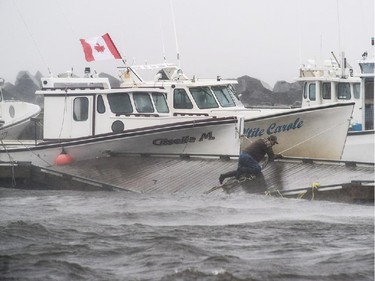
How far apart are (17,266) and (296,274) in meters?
3.43

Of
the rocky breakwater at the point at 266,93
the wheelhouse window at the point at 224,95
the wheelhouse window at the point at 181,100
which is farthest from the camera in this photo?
the rocky breakwater at the point at 266,93

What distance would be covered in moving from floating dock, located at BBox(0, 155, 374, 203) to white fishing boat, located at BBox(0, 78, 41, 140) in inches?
277

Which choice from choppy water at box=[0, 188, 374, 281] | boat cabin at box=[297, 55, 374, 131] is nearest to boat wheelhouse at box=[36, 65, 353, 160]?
boat cabin at box=[297, 55, 374, 131]

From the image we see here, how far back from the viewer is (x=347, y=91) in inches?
1112

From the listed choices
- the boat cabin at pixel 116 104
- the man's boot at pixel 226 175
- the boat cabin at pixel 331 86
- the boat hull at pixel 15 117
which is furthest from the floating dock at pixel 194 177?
the boat cabin at pixel 331 86

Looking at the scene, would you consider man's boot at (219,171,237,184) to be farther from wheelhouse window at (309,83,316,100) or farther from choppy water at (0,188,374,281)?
wheelhouse window at (309,83,316,100)

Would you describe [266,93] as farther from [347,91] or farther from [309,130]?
[309,130]

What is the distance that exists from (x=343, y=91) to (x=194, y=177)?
10.5 metres

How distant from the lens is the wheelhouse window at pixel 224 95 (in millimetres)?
23594

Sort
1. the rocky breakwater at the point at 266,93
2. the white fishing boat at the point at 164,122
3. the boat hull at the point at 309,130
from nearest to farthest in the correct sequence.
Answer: the white fishing boat at the point at 164,122, the boat hull at the point at 309,130, the rocky breakwater at the point at 266,93

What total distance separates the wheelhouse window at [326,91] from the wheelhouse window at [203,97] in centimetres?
638

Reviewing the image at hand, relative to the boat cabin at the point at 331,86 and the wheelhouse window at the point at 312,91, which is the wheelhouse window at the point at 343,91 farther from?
the wheelhouse window at the point at 312,91

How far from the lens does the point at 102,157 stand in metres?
21.8

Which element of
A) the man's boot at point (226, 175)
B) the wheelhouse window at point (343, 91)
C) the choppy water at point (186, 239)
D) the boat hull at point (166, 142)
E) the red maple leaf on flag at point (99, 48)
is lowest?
the choppy water at point (186, 239)
